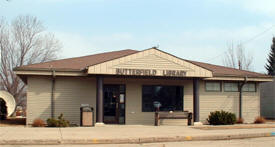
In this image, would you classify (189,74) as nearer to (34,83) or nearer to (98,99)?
(98,99)

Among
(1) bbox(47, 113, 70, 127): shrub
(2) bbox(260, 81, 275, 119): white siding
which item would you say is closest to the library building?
(1) bbox(47, 113, 70, 127): shrub

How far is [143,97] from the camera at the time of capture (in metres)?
21.8

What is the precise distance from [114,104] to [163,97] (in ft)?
10.00

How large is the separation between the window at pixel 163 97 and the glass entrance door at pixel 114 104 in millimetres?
1335

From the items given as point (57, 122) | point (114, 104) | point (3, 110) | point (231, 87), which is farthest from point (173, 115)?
point (3, 110)

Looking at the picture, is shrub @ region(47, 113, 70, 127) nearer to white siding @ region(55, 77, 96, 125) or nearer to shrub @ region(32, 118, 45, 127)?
shrub @ region(32, 118, 45, 127)

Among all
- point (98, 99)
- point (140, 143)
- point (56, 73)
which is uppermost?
point (56, 73)

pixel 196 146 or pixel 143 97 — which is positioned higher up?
pixel 143 97

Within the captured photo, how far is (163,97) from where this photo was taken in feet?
72.6

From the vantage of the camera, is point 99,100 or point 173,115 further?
point 173,115

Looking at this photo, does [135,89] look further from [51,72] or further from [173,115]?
[51,72]

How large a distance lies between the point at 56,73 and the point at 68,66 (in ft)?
3.63

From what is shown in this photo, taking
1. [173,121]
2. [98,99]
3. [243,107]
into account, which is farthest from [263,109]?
[98,99]

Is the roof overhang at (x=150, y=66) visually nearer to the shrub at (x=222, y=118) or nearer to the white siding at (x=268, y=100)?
the shrub at (x=222, y=118)
